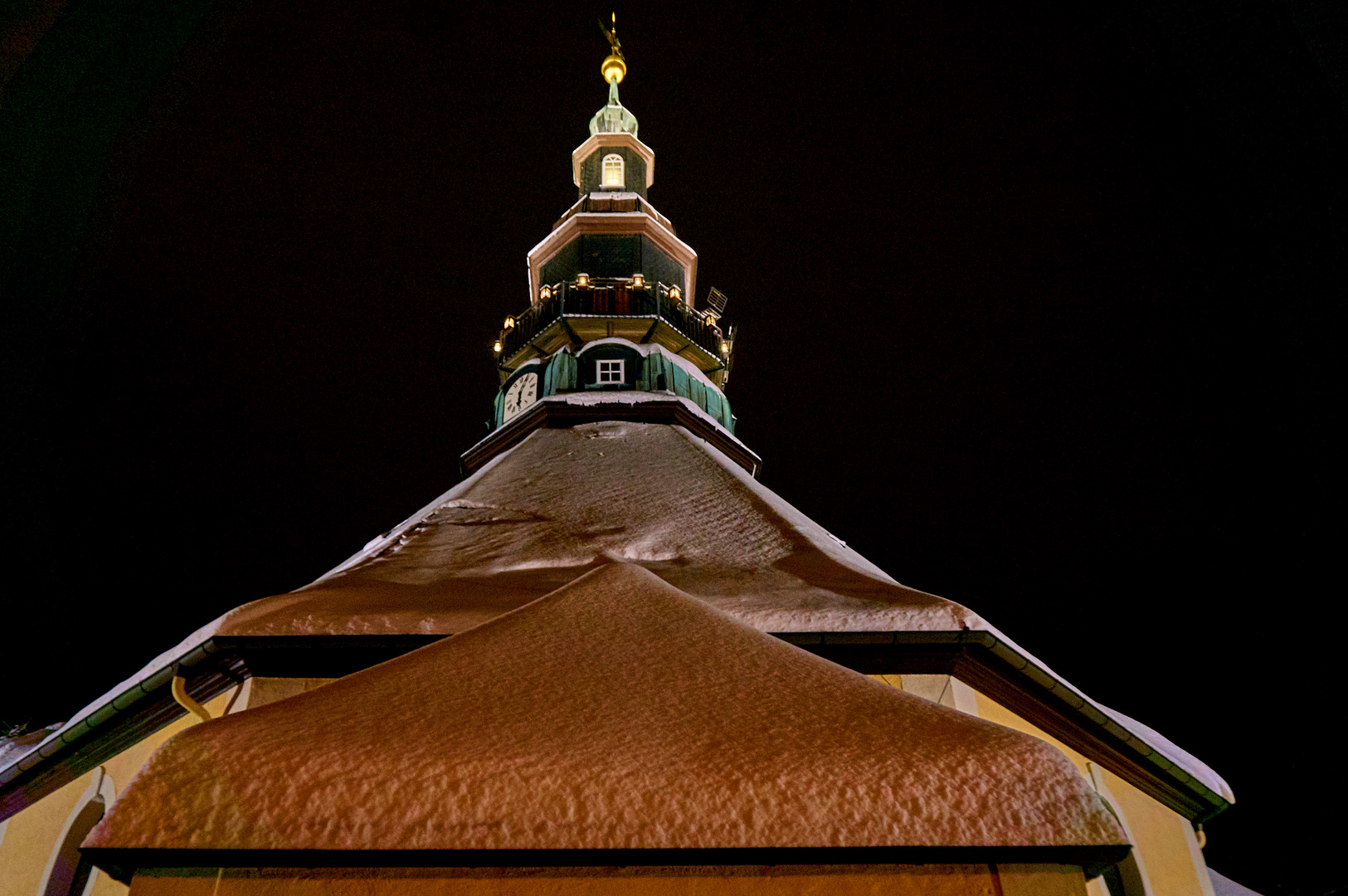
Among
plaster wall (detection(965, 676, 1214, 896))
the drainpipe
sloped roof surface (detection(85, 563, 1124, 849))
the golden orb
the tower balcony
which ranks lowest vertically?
plaster wall (detection(965, 676, 1214, 896))

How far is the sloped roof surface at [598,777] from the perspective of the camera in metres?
1.84

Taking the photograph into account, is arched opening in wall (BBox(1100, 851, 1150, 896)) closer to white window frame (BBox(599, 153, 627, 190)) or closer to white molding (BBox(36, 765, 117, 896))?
white molding (BBox(36, 765, 117, 896))

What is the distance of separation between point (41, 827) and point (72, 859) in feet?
1.25

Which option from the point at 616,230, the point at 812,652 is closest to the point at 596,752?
the point at 812,652

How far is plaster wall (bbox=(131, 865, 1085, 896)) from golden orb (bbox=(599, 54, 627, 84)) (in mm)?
29154

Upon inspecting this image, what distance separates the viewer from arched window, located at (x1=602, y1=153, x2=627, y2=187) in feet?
73.4

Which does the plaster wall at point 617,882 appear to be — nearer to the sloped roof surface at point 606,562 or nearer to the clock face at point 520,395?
the sloped roof surface at point 606,562

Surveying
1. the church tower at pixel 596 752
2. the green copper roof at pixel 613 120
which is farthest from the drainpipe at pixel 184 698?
the green copper roof at pixel 613 120

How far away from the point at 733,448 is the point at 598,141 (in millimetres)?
12957

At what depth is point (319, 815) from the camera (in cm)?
183

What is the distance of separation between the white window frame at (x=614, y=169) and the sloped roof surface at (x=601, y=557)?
14.1 meters

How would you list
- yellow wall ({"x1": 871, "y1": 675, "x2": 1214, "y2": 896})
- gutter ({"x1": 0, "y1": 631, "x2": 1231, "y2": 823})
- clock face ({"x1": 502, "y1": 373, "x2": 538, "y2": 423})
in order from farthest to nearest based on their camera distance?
1. clock face ({"x1": 502, "y1": 373, "x2": 538, "y2": 423})
2. yellow wall ({"x1": 871, "y1": 675, "x2": 1214, "y2": 896})
3. gutter ({"x1": 0, "y1": 631, "x2": 1231, "y2": 823})

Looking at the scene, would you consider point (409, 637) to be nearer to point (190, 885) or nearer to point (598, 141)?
point (190, 885)

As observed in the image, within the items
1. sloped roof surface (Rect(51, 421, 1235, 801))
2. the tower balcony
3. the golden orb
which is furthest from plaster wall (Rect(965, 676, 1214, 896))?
the golden orb
